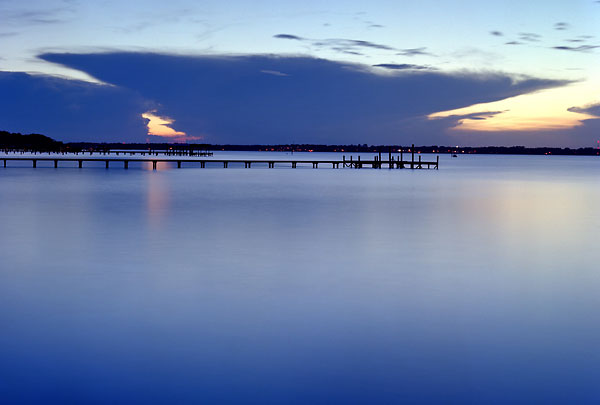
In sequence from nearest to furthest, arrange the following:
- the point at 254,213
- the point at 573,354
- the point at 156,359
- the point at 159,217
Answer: the point at 156,359, the point at 573,354, the point at 159,217, the point at 254,213

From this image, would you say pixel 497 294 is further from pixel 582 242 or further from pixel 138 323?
pixel 582 242

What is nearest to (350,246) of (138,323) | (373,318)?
(373,318)

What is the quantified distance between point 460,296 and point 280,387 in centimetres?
590

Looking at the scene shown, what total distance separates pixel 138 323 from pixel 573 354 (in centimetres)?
644

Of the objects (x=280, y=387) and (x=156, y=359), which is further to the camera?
(x=156, y=359)

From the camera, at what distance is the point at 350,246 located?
18.8 metres

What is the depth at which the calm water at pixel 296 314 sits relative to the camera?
7.40m

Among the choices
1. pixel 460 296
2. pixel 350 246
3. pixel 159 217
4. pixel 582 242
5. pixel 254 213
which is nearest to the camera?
pixel 460 296

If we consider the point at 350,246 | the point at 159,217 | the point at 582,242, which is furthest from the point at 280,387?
the point at 159,217

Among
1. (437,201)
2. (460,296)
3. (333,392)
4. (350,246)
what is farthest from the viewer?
(437,201)

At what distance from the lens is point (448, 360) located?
8.27m

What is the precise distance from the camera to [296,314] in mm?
10531

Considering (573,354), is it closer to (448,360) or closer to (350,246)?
(448,360)

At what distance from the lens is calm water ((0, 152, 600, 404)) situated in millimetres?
7402
